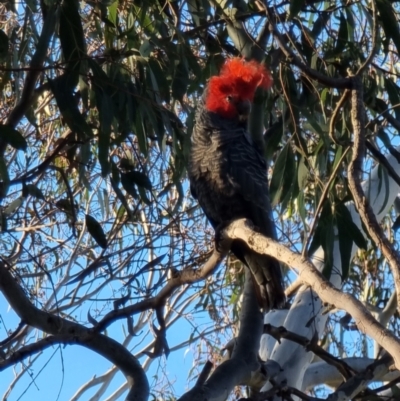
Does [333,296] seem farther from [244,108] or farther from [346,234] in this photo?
[244,108]

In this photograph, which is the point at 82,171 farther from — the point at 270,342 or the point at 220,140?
the point at 270,342

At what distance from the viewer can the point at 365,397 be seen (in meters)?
2.08

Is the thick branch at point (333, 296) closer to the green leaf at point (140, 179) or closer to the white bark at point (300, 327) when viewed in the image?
the green leaf at point (140, 179)

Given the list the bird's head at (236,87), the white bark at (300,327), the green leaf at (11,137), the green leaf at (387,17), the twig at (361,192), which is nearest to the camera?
the twig at (361,192)

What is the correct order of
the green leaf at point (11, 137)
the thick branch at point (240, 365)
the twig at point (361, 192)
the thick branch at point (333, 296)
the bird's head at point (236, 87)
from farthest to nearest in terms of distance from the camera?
the bird's head at point (236, 87) → the green leaf at point (11, 137) → the thick branch at point (240, 365) → the twig at point (361, 192) → the thick branch at point (333, 296)

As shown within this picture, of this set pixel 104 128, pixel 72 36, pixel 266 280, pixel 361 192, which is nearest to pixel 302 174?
pixel 266 280

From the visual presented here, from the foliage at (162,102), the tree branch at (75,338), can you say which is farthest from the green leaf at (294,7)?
the tree branch at (75,338)

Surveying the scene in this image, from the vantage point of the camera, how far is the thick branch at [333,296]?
Answer: 40.9 inches

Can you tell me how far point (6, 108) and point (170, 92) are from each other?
2.64ft

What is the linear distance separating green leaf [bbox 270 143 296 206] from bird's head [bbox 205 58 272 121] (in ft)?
0.68

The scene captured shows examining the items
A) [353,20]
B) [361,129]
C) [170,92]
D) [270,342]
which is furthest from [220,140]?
[361,129]

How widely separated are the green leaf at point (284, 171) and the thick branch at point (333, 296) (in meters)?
0.73

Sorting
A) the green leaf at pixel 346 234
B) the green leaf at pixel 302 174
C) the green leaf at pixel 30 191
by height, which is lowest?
the green leaf at pixel 346 234

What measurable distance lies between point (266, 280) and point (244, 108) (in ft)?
1.95
